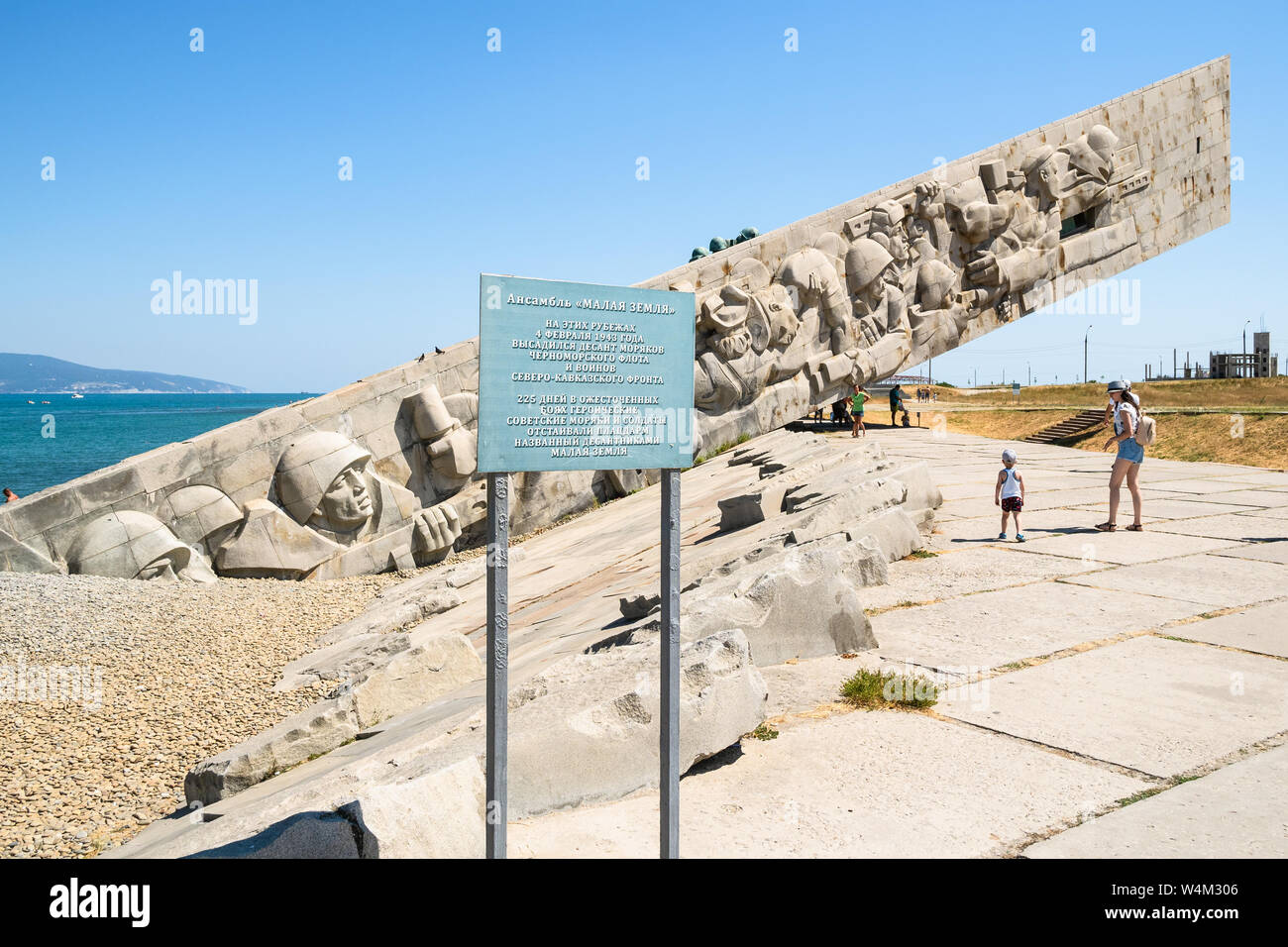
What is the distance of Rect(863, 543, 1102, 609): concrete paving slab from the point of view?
5977mm

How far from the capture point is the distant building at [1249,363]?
32781 millimetres

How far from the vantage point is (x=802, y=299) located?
563 inches

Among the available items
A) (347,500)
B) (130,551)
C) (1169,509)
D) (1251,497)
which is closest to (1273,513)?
(1169,509)

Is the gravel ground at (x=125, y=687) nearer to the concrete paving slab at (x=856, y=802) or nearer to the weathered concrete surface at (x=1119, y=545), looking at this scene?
the concrete paving slab at (x=856, y=802)

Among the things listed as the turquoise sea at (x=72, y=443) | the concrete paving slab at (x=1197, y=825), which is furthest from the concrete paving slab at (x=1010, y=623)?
the turquoise sea at (x=72, y=443)

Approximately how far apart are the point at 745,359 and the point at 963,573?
7563mm

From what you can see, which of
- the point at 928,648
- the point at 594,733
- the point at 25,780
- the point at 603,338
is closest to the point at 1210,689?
the point at 928,648

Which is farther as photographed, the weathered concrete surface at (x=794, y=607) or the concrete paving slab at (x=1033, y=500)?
the concrete paving slab at (x=1033, y=500)

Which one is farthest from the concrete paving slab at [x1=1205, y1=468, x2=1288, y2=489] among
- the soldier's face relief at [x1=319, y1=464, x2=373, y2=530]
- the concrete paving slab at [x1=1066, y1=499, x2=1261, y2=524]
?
the soldier's face relief at [x1=319, y1=464, x2=373, y2=530]

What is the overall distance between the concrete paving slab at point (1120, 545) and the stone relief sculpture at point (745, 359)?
248 inches

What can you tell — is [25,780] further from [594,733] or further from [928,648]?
[928,648]

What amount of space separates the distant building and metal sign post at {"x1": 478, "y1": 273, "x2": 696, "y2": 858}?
36587 millimetres

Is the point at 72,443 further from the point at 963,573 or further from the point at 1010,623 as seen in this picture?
the point at 1010,623

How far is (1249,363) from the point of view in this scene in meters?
33.4
